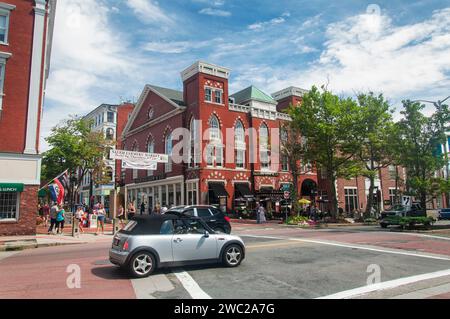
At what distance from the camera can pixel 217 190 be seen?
37344mm

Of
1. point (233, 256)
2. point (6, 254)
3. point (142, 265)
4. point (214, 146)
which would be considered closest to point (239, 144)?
point (214, 146)

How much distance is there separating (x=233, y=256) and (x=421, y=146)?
827 inches

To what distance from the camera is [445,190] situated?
23953mm

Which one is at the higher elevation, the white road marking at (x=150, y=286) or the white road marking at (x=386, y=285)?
the white road marking at (x=150, y=286)

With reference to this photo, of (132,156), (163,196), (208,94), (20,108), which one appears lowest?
(163,196)

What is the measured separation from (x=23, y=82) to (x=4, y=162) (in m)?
4.88

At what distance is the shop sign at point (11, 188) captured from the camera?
62.9 feet

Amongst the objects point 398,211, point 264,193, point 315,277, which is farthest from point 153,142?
point 315,277

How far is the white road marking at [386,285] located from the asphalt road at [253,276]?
0.05 m

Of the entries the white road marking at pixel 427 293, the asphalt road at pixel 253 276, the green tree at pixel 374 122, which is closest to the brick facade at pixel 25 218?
the asphalt road at pixel 253 276

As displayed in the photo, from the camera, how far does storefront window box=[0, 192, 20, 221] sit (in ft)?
63.8

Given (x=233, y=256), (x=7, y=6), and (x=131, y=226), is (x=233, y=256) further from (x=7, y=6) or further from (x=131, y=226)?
(x=7, y=6)

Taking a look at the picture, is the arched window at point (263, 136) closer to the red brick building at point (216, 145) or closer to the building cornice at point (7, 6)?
the red brick building at point (216, 145)
